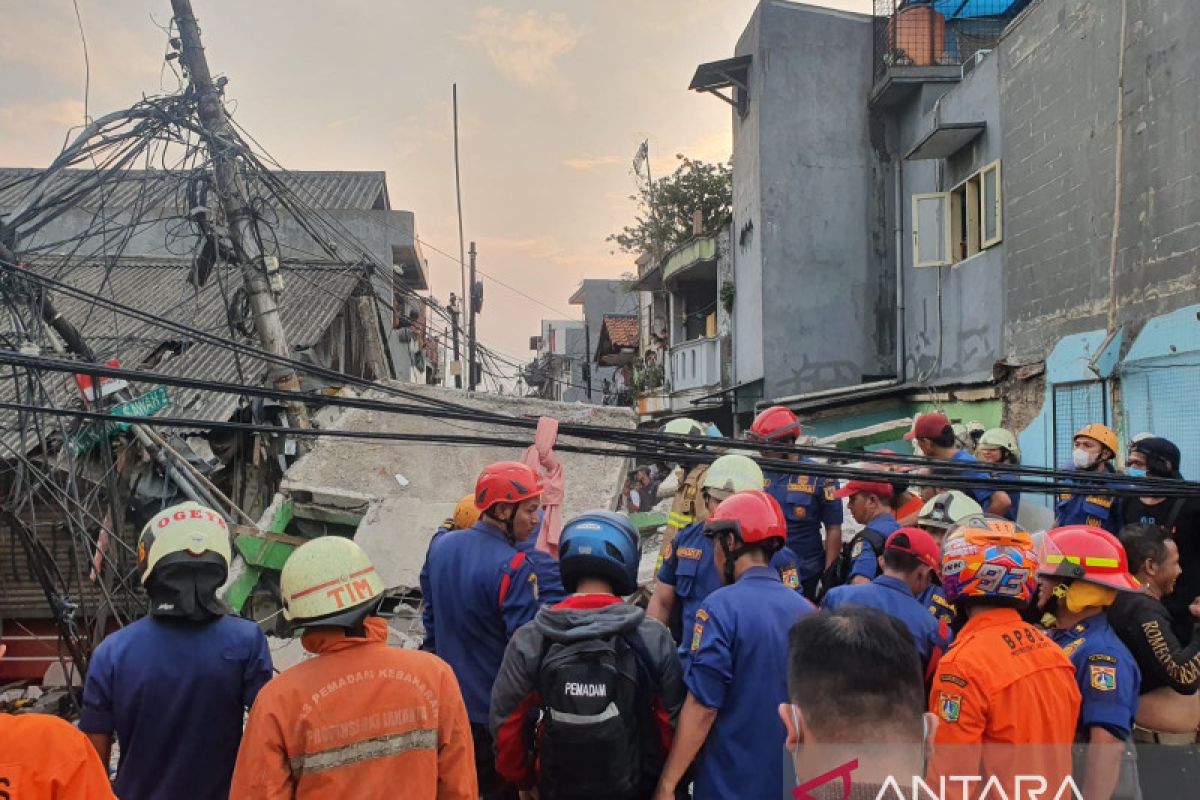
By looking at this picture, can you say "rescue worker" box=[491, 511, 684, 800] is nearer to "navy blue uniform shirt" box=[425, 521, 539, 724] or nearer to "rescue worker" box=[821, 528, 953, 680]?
"navy blue uniform shirt" box=[425, 521, 539, 724]

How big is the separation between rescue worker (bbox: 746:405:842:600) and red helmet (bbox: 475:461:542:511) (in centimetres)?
193

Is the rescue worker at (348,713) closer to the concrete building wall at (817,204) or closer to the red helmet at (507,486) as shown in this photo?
the red helmet at (507,486)

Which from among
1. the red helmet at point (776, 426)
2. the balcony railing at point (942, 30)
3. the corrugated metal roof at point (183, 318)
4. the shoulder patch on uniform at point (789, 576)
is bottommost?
the shoulder patch on uniform at point (789, 576)

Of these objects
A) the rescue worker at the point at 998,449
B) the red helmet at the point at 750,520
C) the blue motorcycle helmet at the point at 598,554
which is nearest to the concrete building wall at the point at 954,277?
the rescue worker at the point at 998,449

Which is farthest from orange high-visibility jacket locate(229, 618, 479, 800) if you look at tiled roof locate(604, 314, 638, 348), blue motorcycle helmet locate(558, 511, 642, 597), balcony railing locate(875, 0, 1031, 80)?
tiled roof locate(604, 314, 638, 348)

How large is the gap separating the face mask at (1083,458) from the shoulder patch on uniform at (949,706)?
307 centimetres

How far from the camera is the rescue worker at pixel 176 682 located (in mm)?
2857

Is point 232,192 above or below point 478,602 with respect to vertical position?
above

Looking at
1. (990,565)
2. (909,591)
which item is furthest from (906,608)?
(990,565)

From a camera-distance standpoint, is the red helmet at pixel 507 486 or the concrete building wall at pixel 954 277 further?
the concrete building wall at pixel 954 277

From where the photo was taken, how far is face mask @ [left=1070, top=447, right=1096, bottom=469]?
16.7 ft

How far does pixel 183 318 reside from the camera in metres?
15.0

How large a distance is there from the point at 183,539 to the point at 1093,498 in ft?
15.8

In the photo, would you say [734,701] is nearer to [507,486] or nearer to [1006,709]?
[1006,709]
